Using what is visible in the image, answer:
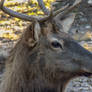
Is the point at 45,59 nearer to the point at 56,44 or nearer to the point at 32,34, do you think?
the point at 56,44

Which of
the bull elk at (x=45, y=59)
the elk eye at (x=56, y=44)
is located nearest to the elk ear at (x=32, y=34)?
the bull elk at (x=45, y=59)

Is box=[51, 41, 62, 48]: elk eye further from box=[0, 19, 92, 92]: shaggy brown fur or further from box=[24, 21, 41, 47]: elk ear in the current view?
box=[24, 21, 41, 47]: elk ear

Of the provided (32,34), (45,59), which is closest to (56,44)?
(45,59)

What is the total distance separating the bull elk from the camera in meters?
4.59

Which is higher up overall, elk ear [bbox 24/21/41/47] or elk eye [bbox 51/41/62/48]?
elk ear [bbox 24/21/41/47]

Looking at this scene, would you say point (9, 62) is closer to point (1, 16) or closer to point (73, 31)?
point (73, 31)

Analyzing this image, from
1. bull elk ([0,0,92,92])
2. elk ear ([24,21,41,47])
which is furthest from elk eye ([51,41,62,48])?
elk ear ([24,21,41,47])

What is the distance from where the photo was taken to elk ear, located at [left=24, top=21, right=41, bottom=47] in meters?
4.59

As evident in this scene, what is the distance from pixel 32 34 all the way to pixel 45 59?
38cm

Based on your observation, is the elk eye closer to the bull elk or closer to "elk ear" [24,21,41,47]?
the bull elk

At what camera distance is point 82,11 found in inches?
412

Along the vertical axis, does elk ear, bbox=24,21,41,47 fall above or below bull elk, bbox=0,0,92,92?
above

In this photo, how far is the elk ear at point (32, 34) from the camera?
4.59 meters

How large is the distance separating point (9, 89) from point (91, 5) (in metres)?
6.48
